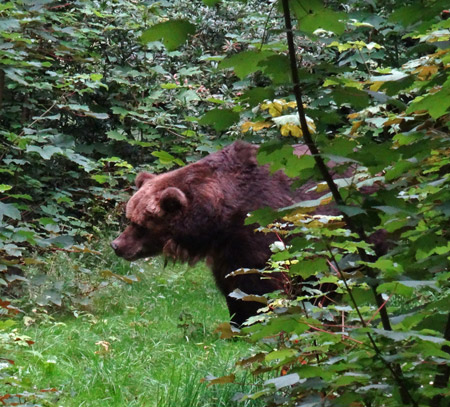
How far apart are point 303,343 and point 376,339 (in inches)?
22.9

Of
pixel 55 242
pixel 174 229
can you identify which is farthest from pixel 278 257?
pixel 174 229

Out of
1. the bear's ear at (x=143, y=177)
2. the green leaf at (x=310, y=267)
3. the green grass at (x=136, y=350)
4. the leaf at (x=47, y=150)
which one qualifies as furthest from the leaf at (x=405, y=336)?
the bear's ear at (x=143, y=177)

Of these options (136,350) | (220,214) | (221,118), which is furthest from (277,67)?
(220,214)

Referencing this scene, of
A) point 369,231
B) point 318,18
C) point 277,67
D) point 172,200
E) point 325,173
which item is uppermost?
point 318,18

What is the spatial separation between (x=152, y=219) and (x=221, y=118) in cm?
492

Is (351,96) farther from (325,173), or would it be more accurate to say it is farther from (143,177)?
(143,177)

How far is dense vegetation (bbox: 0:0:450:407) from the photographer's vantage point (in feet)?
6.63

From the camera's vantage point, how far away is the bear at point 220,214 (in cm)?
645

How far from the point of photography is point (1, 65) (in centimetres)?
661

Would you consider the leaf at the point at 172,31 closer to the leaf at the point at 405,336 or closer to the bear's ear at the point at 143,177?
the leaf at the point at 405,336

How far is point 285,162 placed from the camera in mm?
2096

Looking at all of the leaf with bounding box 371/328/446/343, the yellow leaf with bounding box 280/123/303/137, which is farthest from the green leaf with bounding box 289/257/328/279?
the yellow leaf with bounding box 280/123/303/137

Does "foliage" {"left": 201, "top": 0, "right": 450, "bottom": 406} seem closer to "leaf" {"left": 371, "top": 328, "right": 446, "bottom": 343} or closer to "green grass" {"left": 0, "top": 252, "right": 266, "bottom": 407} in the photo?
"leaf" {"left": 371, "top": 328, "right": 446, "bottom": 343}

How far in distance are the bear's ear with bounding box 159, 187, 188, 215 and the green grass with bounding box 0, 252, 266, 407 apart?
3.07 feet
